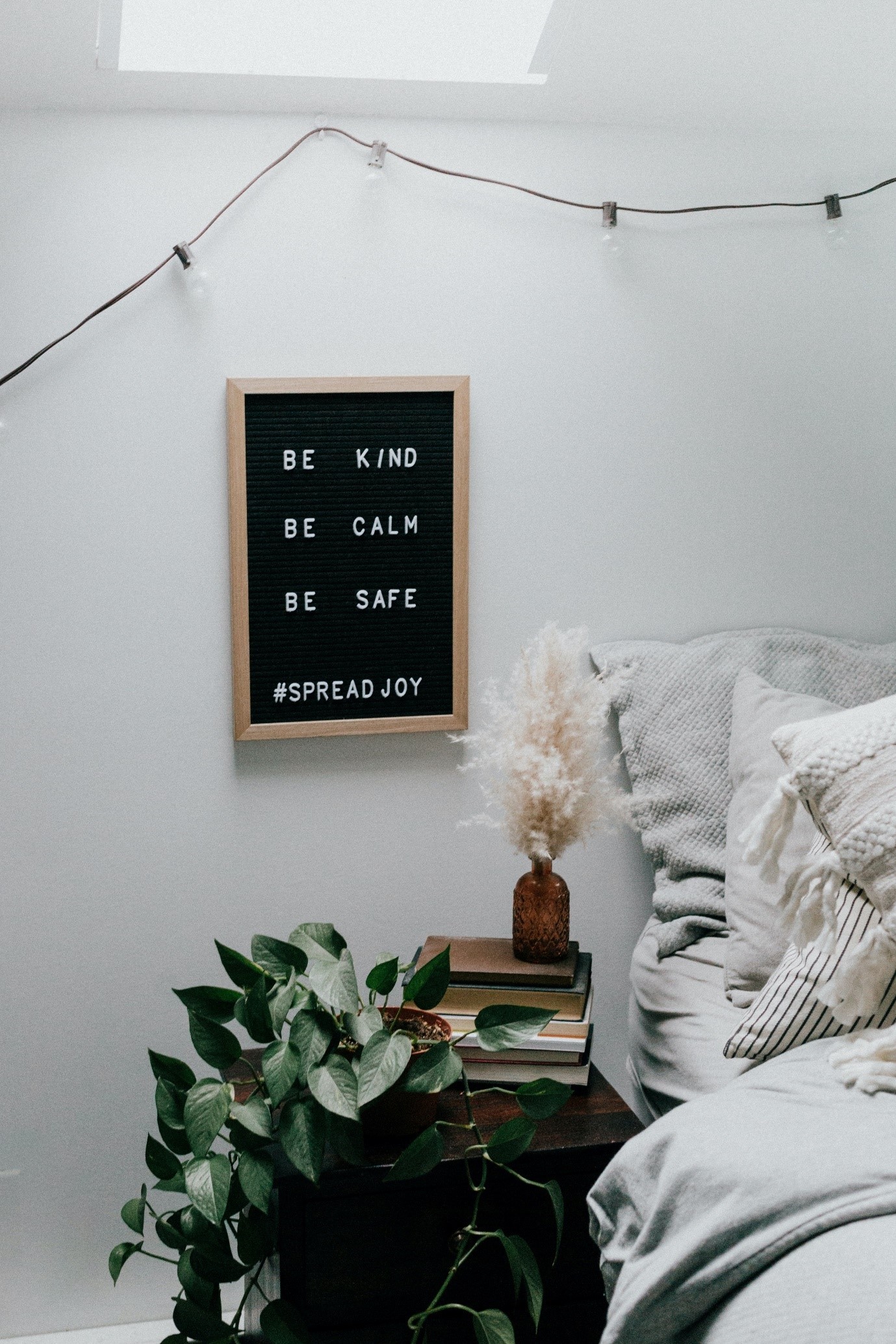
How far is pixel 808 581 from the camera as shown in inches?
71.7

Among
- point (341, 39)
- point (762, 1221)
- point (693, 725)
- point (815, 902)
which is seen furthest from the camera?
point (693, 725)

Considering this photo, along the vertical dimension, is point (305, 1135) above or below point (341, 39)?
below

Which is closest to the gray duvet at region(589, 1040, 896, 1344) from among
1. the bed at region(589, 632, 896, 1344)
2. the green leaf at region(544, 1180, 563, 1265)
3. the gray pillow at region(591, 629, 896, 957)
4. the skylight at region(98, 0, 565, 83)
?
the bed at region(589, 632, 896, 1344)

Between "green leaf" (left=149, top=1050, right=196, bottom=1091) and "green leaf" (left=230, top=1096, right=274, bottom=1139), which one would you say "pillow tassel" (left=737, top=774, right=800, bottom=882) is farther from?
"green leaf" (left=149, top=1050, right=196, bottom=1091)

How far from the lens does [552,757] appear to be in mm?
1381

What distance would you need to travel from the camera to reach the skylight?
1.49 metres

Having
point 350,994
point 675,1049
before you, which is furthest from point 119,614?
point 675,1049

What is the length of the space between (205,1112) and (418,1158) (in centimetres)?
23

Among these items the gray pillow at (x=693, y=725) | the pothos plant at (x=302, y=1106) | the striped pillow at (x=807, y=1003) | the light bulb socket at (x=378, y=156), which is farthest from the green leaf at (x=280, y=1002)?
the light bulb socket at (x=378, y=156)

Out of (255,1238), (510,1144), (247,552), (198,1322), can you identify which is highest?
(247,552)

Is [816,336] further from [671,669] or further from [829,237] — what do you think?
[671,669]

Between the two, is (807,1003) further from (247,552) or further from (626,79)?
(626,79)

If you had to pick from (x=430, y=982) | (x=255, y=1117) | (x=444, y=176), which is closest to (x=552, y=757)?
(x=430, y=982)

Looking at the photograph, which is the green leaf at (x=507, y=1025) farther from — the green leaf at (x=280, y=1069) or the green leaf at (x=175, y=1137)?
the green leaf at (x=175, y=1137)
